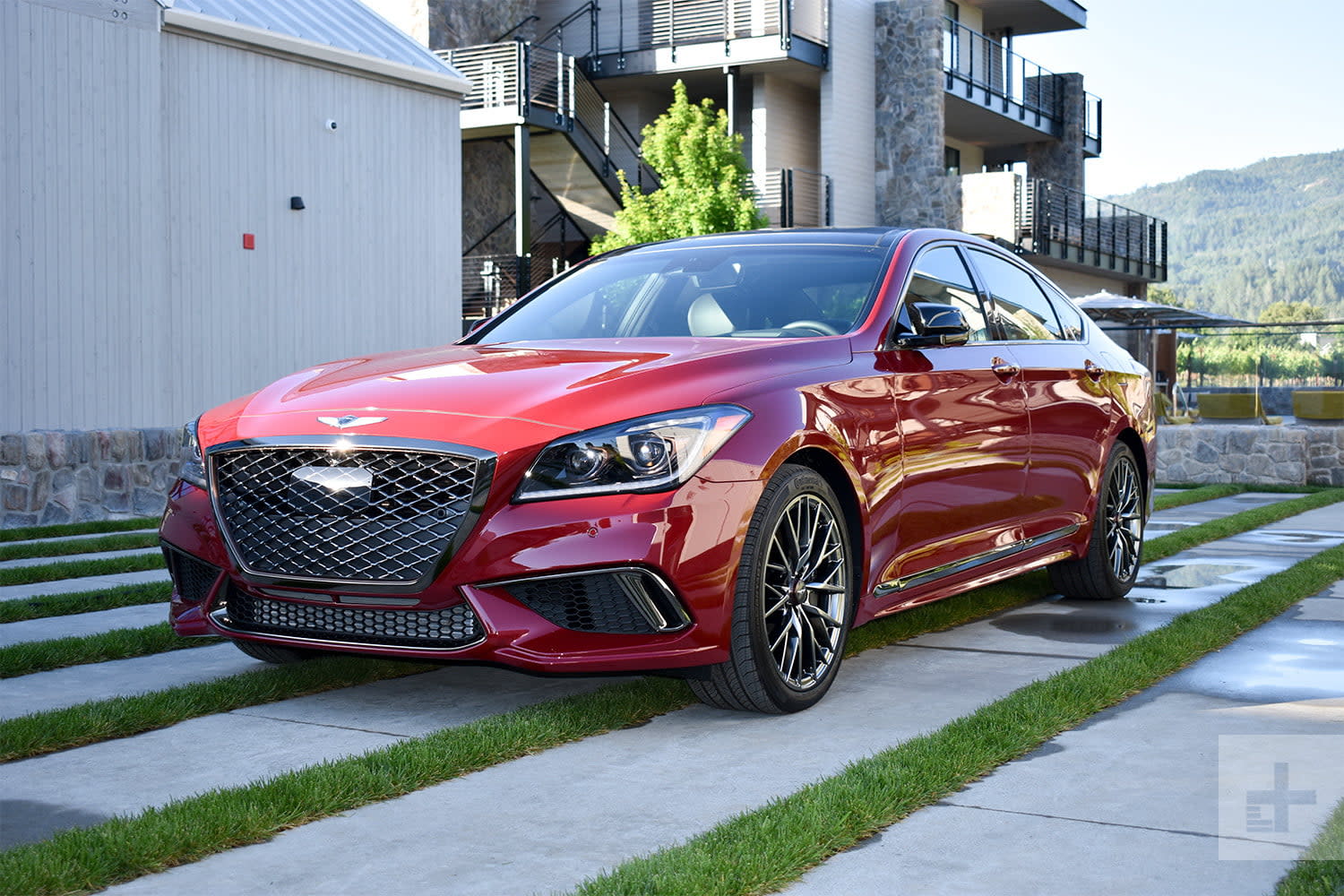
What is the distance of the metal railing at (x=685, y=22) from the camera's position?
30.2 m

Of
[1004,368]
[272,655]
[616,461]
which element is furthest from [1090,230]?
[616,461]

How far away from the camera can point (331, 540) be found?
4.71 m

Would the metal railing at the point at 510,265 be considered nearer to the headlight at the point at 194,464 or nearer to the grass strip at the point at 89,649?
the grass strip at the point at 89,649

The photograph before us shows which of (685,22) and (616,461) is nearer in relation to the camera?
(616,461)

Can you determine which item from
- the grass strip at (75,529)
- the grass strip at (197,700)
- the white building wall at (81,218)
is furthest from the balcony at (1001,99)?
the grass strip at (197,700)

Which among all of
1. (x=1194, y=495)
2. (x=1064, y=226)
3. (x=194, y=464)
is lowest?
(x=1194, y=495)

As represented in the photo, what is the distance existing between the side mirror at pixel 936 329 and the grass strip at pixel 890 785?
1284 mm

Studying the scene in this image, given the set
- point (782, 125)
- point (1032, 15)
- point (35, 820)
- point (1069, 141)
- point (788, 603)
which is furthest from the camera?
point (1069, 141)

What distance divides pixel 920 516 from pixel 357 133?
39.1 ft

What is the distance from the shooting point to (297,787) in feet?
12.8

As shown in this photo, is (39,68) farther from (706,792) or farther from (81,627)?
(706,792)

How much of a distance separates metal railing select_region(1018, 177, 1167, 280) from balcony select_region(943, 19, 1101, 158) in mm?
2183

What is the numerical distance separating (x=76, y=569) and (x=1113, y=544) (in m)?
5.62

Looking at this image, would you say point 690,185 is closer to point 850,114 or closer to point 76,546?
point 850,114
